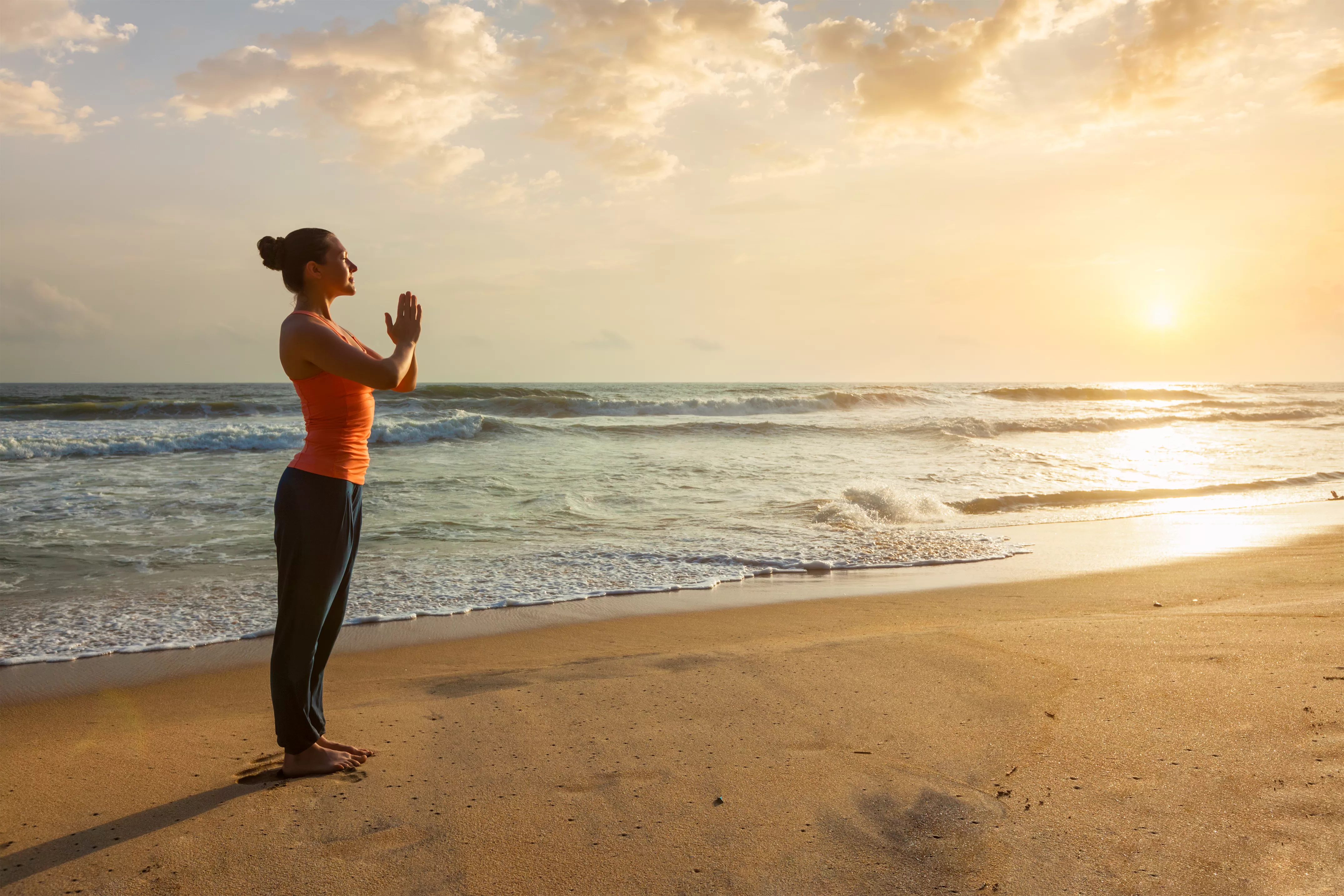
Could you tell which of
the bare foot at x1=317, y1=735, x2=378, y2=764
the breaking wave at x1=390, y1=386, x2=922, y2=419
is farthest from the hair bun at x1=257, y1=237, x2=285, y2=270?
the breaking wave at x1=390, y1=386, x2=922, y2=419

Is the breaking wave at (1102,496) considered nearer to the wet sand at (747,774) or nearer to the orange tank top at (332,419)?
the wet sand at (747,774)

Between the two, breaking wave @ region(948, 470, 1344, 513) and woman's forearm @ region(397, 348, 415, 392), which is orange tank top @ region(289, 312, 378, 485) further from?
breaking wave @ region(948, 470, 1344, 513)

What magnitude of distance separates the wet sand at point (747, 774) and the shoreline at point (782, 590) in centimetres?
40

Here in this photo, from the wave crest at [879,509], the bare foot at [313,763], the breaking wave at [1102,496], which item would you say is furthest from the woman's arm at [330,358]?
the breaking wave at [1102,496]

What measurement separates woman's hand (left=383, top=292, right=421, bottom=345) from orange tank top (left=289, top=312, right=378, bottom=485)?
13 centimetres

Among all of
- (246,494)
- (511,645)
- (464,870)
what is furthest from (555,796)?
(246,494)

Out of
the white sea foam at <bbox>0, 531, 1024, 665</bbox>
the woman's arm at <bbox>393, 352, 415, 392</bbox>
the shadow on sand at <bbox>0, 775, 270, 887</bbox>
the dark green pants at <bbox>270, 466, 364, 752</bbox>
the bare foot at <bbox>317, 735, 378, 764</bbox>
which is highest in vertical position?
the woman's arm at <bbox>393, 352, 415, 392</bbox>

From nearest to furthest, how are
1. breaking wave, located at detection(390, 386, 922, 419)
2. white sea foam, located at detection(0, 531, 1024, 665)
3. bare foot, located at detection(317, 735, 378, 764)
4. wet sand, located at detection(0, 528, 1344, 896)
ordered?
wet sand, located at detection(0, 528, 1344, 896), bare foot, located at detection(317, 735, 378, 764), white sea foam, located at detection(0, 531, 1024, 665), breaking wave, located at detection(390, 386, 922, 419)

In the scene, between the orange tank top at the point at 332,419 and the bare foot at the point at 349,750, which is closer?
the orange tank top at the point at 332,419

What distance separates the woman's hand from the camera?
2711mm

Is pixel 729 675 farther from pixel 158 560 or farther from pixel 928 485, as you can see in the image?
pixel 928 485

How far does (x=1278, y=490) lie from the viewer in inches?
472

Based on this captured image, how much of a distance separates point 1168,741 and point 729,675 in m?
1.73

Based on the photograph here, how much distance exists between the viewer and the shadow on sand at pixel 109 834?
7.18ft
